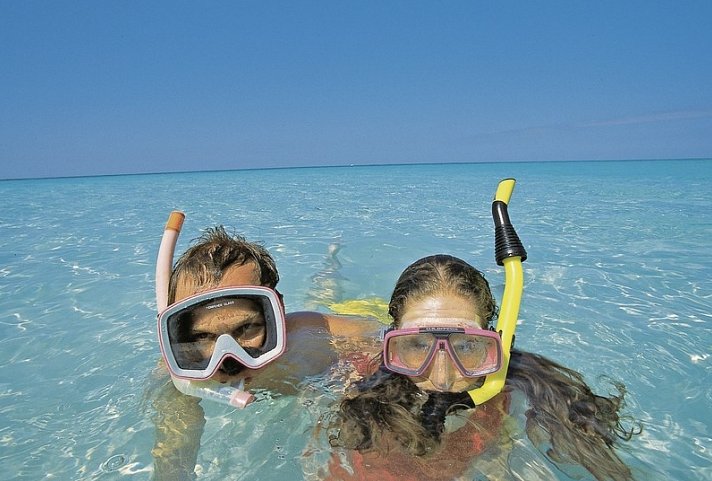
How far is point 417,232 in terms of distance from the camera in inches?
344

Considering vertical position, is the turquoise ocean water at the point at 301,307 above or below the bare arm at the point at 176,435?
below

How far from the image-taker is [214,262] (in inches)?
87.4

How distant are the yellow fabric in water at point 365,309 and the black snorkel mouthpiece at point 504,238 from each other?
2.06 meters

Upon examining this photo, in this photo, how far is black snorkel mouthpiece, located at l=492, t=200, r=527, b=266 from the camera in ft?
6.38

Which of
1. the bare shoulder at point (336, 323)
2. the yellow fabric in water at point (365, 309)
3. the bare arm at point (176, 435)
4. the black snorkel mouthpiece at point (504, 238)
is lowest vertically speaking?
the yellow fabric in water at point (365, 309)

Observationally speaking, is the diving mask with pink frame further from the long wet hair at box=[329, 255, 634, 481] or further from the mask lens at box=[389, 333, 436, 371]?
the long wet hair at box=[329, 255, 634, 481]

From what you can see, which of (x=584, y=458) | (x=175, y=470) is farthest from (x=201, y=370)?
(x=584, y=458)

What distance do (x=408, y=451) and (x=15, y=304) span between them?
4785mm

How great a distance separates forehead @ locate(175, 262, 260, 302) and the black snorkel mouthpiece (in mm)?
1113

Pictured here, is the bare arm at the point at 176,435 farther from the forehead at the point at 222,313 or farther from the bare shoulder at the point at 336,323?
the bare shoulder at the point at 336,323

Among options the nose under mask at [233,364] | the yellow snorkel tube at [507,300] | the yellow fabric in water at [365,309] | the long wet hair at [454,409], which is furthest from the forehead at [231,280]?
the yellow fabric in water at [365,309]

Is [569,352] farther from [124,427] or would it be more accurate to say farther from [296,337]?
[124,427]

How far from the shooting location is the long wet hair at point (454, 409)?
1866mm

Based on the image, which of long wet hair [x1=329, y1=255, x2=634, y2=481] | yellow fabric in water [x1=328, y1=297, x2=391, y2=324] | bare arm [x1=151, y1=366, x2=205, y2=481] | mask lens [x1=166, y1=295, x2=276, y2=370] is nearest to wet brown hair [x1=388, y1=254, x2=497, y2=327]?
long wet hair [x1=329, y1=255, x2=634, y2=481]
